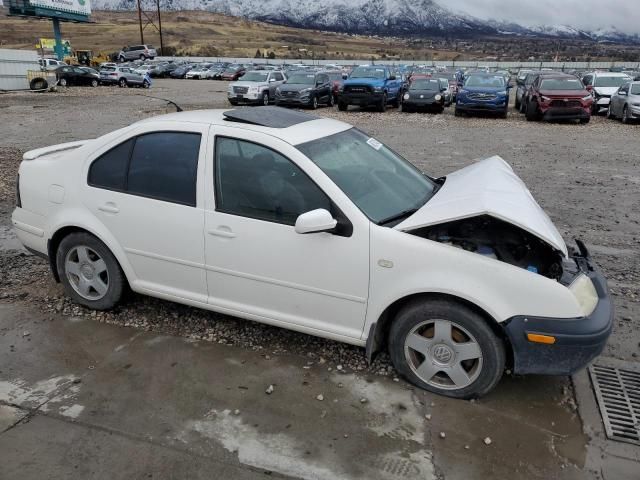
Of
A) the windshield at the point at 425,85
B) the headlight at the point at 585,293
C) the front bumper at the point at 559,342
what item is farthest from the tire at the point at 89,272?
the windshield at the point at 425,85

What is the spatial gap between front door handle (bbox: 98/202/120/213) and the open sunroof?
1.06m

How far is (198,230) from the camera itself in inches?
144

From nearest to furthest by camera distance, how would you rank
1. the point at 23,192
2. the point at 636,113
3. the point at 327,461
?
the point at 327,461
the point at 23,192
the point at 636,113

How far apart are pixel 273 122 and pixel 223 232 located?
86 centimetres

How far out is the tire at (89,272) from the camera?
4137 mm

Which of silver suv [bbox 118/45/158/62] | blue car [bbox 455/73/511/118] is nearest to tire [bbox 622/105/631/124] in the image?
blue car [bbox 455/73/511/118]

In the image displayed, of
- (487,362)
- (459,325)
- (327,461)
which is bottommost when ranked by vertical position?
(327,461)

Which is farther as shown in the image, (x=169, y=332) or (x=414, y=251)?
(x=169, y=332)

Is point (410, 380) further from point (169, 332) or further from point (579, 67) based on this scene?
point (579, 67)

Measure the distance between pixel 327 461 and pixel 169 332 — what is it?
180cm

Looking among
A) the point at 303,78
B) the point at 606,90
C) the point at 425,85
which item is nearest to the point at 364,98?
the point at 425,85

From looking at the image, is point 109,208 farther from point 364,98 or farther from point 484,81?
point 484,81

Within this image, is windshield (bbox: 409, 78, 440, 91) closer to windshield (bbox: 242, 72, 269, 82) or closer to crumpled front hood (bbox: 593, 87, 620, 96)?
crumpled front hood (bbox: 593, 87, 620, 96)

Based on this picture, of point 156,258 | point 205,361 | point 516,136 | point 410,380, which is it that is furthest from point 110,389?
point 516,136
